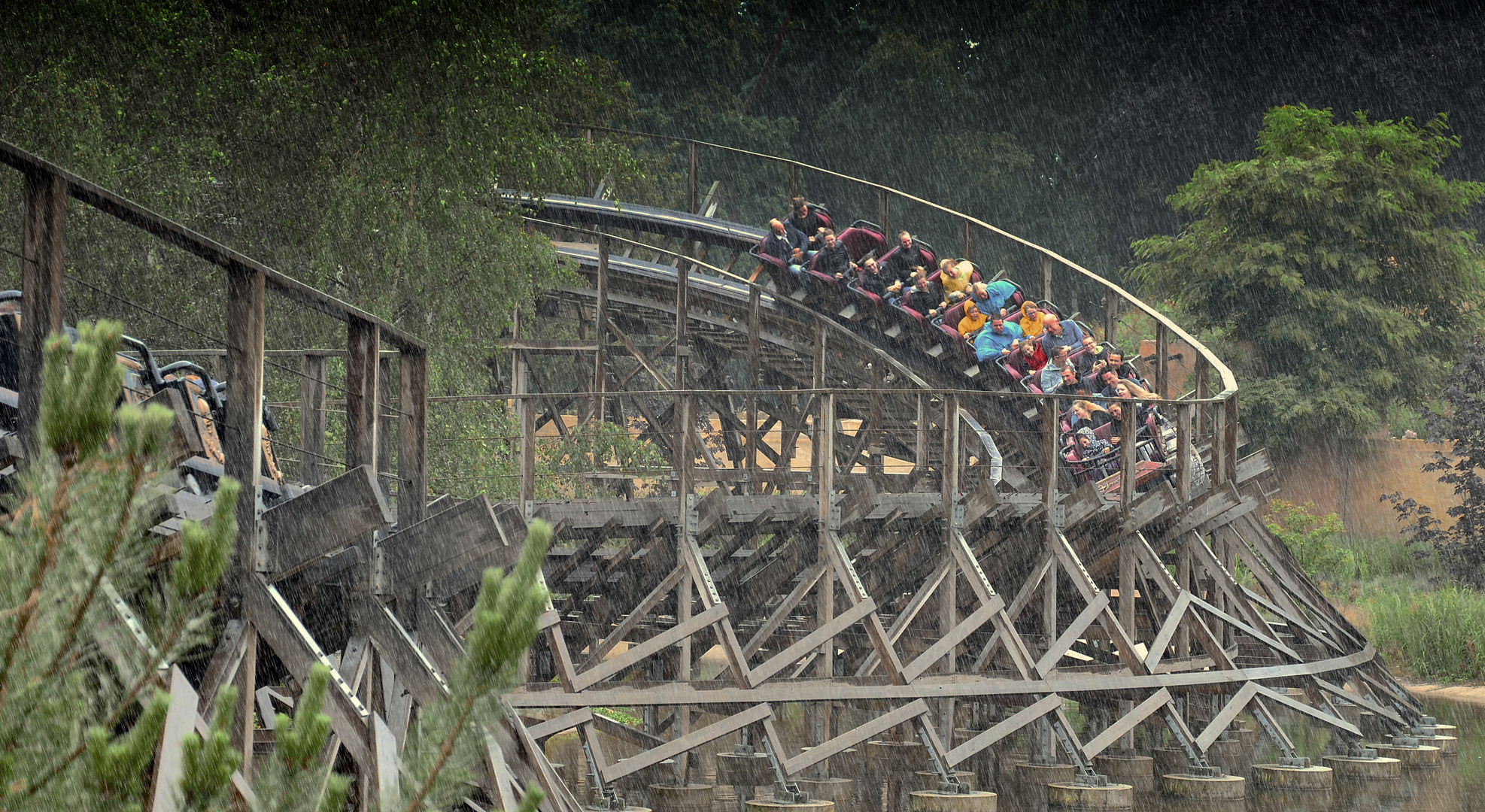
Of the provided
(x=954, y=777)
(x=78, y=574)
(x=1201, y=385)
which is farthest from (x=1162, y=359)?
(x=78, y=574)

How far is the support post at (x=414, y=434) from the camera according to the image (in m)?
6.88

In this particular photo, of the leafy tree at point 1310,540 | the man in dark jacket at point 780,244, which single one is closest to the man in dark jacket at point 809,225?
the man in dark jacket at point 780,244

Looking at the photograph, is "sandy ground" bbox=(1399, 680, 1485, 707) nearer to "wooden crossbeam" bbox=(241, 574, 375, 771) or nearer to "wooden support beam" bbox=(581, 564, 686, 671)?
"wooden support beam" bbox=(581, 564, 686, 671)

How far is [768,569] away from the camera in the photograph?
42.0 feet

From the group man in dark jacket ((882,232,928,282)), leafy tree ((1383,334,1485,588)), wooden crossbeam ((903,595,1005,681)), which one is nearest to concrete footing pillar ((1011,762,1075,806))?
wooden crossbeam ((903,595,1005,681))

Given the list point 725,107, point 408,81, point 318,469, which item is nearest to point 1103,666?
point 318,469

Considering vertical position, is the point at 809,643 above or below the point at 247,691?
below

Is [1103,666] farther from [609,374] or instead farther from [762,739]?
[609,374]

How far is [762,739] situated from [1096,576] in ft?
16.6

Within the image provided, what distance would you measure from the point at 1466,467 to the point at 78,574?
24.6m

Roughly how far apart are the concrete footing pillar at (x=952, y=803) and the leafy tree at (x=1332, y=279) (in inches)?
721

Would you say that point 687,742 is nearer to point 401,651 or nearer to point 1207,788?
point 1207,788

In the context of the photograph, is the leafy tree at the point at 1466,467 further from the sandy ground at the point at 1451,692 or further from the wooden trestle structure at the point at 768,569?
the wooden trestle structure at the point at 768,569

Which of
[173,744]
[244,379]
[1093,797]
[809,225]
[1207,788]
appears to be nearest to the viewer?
[173,744]
